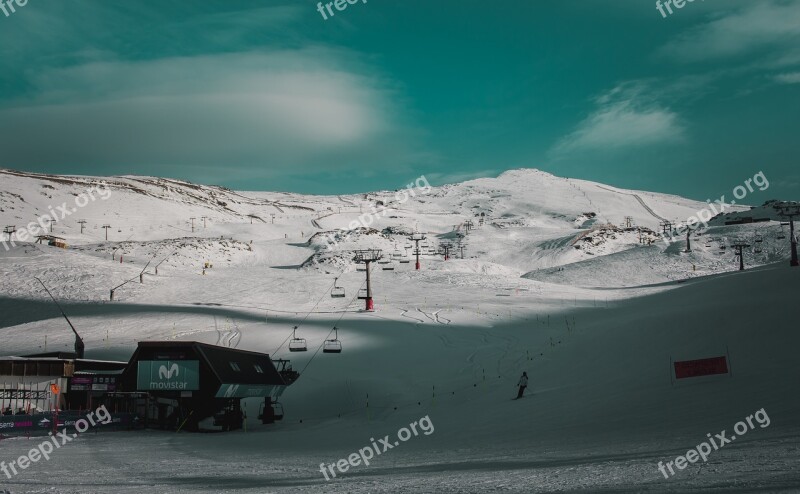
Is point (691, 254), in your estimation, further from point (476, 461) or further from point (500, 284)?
point (476, 461)

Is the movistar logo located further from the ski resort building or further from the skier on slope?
the skier on slope

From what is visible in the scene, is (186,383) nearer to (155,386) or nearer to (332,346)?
(155,386)

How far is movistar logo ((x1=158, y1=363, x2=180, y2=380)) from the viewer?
30.5 m

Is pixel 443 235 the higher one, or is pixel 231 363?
pixel 443 235

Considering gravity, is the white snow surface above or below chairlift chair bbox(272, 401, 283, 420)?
above

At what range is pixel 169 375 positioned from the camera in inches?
1200

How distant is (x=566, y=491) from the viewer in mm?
9562

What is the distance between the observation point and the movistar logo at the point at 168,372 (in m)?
30.5

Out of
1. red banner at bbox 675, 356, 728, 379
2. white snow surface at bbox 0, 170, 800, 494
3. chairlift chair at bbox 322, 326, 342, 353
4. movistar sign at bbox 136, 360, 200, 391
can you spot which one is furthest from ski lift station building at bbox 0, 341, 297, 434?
red banner at bbox 675, 356, 728, 379

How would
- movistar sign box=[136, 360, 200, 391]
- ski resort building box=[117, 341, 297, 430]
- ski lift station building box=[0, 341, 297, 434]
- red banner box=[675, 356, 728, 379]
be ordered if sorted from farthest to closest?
movistar sign box=[136, 360, 200, 391]
ski lift station building box=[0, 341, 297, 434]
ski resort building box=[117, 341, 297, 430]
red banner box=[675, 356, 728, 379]

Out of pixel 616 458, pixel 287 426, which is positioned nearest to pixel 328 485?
pixel 616 458

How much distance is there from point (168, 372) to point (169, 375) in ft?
0.48

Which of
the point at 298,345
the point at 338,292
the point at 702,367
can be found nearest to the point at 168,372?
the point at 298,345

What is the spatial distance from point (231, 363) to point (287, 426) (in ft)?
15.4
